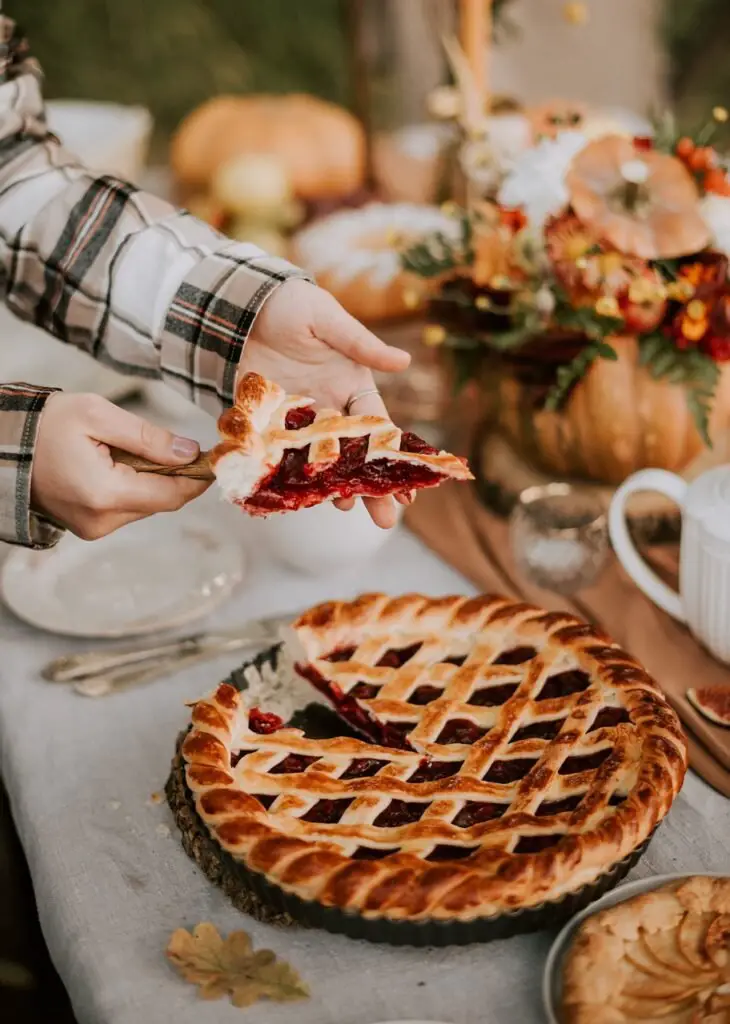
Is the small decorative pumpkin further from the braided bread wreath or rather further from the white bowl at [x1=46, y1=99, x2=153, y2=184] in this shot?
the white bowl at [x1=46, y1=99, x2=153, y2=184]

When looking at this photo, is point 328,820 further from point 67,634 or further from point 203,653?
point 67,634

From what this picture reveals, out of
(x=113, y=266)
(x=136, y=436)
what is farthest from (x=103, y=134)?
(x=136, y=436)

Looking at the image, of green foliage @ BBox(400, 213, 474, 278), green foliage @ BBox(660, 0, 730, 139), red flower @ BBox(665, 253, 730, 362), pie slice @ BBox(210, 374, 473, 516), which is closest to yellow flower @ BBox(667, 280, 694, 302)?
red flower @ BBox(665, 253, 730, 362)

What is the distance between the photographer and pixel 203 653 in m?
1.35

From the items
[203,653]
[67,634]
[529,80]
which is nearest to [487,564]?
[203,653]

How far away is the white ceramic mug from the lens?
1219mm

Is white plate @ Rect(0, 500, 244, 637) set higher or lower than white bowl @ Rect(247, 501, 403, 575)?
lower

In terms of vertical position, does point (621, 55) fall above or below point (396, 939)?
above

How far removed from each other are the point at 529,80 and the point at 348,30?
1385 millimetres

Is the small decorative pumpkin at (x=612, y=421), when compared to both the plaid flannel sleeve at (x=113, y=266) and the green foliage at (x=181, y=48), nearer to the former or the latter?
the plaid flannel sleeve at (x=113, y=266)

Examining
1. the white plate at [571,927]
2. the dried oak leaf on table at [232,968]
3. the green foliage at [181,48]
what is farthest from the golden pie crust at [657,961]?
the green foliage at [181,48]

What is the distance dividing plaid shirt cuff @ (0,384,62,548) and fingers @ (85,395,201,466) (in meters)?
0.08

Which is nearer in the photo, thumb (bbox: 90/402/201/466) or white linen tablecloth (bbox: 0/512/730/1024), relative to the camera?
white linen tablecloth (bbox: 0/512/730/1024)

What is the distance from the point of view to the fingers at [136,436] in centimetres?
111
